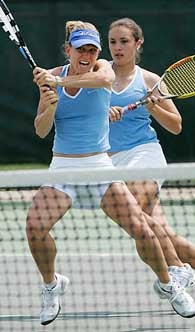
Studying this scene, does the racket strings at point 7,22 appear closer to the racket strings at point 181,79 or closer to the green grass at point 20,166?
the racket strings at point 181,79

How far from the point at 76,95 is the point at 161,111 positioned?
0.50 m

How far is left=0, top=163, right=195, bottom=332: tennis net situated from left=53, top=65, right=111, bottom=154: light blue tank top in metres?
0.19

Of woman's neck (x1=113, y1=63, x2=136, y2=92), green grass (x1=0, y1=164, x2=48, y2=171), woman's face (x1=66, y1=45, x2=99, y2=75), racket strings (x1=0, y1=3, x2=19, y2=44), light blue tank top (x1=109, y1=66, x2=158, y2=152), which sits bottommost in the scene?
green grass (x1=0, y1=164, x2=48, y2=171)

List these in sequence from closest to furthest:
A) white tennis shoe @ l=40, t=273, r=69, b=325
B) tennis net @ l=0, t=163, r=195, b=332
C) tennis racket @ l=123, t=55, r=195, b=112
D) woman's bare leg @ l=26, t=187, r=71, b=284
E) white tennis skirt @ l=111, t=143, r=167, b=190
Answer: tennis net @ l=0, t=163, r=195, b=332, woman's bare leg @ l=26, t=187, r=71, b=284, white tennis shoe @ l=40, t=273, r=69, b=325, white tennis skirt @ l=111, t=143, r=167, b=190, tennis racket @ l=123, t=55, r=195, b=112

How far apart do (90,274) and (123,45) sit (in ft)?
4.48

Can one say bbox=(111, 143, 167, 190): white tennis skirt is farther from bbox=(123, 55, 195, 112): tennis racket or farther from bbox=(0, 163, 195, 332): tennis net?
bbox=(123, 55, 195, 112): tennis racket

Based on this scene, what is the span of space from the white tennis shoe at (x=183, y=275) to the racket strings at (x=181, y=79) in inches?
35.2

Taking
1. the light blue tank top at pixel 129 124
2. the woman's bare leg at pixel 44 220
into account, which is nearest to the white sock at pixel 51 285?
the woman's bare leg at pixel 44 220

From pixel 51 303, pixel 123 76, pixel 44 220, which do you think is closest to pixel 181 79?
pixel 123 76

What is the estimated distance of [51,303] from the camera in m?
5.15

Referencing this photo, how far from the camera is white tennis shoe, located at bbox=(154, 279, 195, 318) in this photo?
521 centimetres

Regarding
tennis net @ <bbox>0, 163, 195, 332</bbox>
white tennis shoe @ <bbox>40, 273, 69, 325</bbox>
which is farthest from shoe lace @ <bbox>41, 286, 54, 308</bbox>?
tennis net @ <bbox>0, 163, 195, 332</bbox>

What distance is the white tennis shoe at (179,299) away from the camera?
5.21m

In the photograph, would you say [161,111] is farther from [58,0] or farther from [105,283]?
[58,0]
